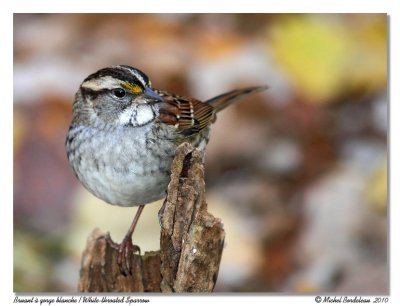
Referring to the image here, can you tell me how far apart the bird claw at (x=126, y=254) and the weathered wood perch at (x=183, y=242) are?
0.06 ft

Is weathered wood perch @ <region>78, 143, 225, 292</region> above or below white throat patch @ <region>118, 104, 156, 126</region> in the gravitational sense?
below

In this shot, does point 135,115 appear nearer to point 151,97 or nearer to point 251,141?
point 151,97

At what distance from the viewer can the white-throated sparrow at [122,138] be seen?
279 cm

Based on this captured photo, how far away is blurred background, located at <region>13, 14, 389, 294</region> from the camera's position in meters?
3.29

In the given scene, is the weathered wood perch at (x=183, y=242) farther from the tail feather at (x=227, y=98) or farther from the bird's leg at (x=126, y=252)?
the tail feather at (x=227, y=98)

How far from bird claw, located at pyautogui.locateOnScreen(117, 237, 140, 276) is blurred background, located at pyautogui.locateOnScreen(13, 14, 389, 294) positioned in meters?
0.10

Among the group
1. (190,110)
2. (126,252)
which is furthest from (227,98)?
(126,252)

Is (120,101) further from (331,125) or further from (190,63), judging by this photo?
(331,125)

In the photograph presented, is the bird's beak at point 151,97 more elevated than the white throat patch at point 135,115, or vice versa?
the bird's beak at point 151,97

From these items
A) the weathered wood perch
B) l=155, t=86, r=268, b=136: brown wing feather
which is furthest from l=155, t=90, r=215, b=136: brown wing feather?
the weathered wood perch

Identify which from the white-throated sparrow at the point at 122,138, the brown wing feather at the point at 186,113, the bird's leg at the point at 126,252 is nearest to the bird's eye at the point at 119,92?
the white-throated sparrow at the point at 122,138

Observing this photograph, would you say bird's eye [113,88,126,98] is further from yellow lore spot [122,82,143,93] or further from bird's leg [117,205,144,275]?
bird's leg [117,205,144,275]

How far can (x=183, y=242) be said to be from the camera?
9.04 ft
